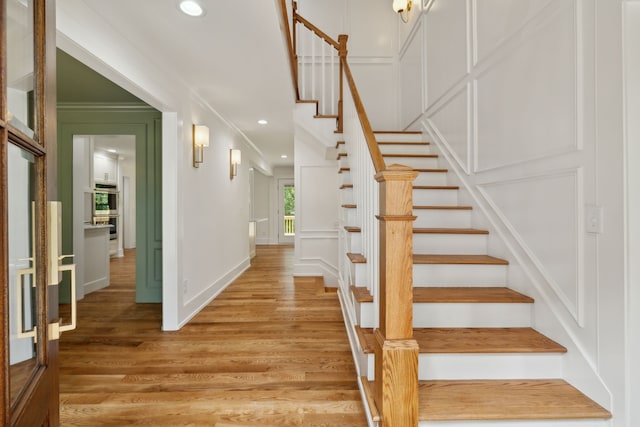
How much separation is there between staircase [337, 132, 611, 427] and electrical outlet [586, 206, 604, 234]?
1.85 ft

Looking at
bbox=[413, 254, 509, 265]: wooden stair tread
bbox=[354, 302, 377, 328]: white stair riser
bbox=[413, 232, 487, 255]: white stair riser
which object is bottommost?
bbox=[354, 302, 377, 328]: white stair riser

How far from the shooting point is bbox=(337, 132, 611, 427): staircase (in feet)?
A: 4.49

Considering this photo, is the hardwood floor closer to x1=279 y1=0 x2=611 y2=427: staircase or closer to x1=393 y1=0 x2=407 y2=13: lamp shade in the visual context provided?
x1=279 y1=0 x2=611 y2=427: staircase

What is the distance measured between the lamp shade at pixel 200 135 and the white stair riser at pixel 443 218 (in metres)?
2.34

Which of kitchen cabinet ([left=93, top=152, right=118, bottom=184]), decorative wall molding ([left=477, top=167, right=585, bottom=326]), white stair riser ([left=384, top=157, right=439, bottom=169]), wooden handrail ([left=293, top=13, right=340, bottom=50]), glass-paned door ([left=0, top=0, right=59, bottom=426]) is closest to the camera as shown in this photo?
glass-paned door ([left=0, top=0, right=59, bottom=426])

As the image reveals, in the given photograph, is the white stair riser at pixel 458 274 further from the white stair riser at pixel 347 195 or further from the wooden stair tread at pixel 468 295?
the white stair riser at pixel 347 195

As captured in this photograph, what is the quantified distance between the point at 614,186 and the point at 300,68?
12.9 ft

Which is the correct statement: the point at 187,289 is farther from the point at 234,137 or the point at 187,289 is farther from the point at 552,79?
the point at 552,79

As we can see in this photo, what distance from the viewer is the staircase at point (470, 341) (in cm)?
137

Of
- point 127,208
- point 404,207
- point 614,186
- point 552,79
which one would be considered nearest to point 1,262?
point 404,207

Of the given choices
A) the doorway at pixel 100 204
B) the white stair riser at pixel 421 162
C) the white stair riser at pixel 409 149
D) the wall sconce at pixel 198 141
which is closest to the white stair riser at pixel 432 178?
the white stair riser at pixel 421 162

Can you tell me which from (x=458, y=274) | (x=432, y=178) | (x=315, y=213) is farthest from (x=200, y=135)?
(x=458, y=274)

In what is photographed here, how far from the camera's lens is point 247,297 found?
3949mm

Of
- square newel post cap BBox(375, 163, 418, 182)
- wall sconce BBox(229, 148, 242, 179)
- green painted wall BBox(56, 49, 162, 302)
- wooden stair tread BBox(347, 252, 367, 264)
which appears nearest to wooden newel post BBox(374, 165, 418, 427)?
square newel post cap BBox(375, 163, 418, 182)
